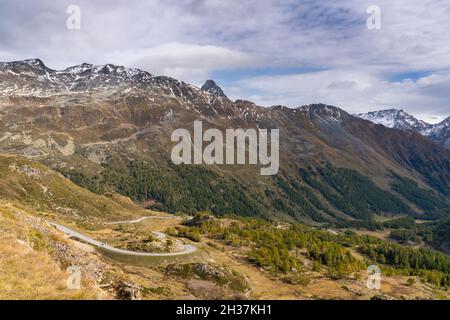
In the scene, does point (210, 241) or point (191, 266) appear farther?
point (210, 241)

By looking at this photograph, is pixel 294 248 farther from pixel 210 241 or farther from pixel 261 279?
pixel 261 279

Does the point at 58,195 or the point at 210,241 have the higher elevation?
the point at 58,195

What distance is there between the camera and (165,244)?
380 feet

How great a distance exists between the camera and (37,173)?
19562 cm

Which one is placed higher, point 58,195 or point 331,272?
point 58,195
